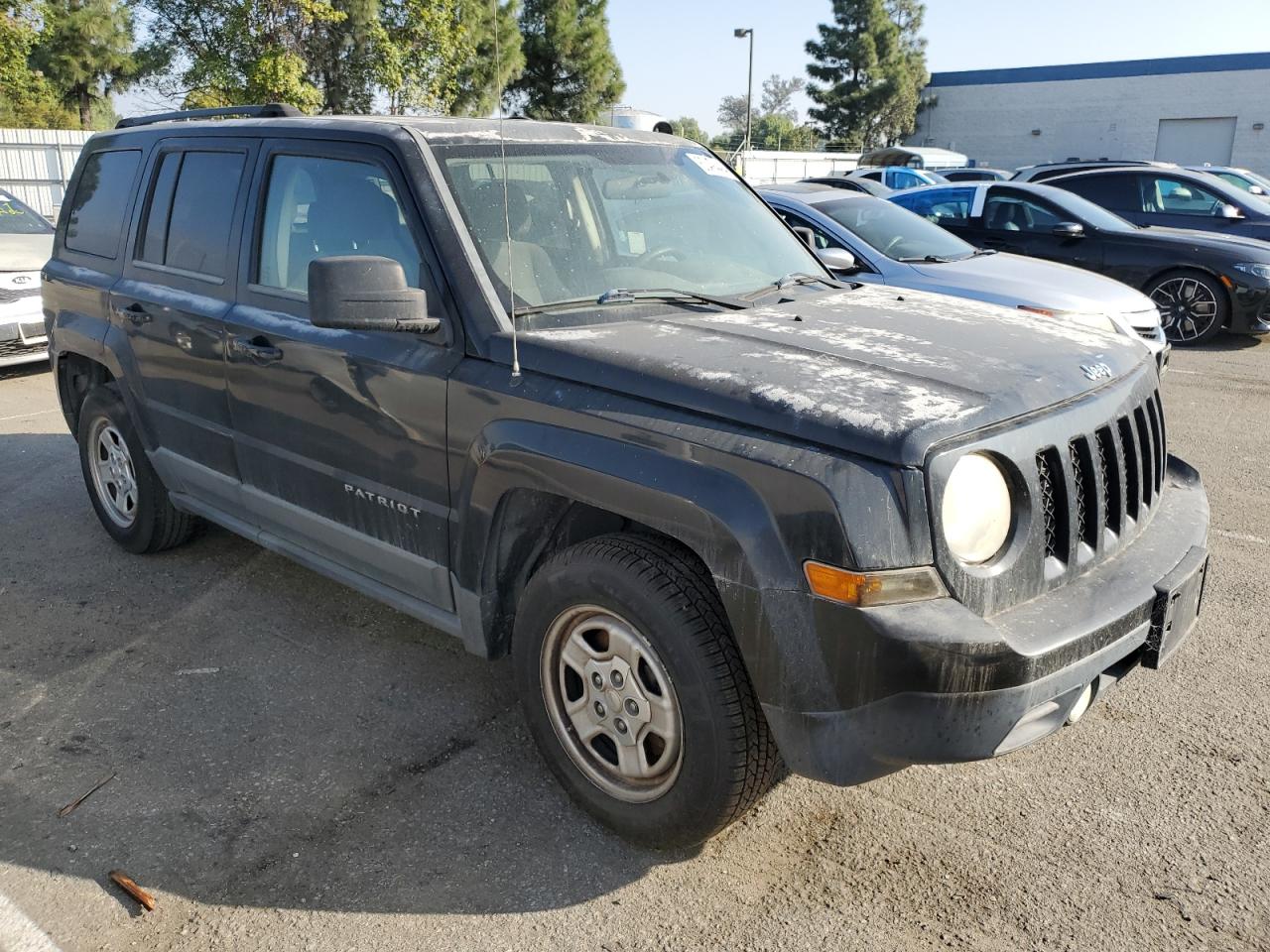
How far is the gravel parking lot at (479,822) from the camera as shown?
8.82 feet

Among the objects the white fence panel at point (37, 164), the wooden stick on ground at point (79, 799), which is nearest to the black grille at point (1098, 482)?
the wooden stick on ground at point (79, 799)

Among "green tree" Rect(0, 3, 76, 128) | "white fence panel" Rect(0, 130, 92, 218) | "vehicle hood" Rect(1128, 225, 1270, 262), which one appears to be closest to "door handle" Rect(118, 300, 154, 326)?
"vehicle hood" Rect(1128, 225, 1270, 262)

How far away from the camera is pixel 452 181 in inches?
130

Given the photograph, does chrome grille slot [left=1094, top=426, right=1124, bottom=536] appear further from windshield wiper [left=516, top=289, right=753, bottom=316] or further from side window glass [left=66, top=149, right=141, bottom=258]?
side window glass [left=66, top=149, right=141, bottom=258]

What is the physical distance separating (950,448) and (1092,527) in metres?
0.61

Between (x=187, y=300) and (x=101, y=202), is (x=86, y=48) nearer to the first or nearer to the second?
(x=101, y=202)

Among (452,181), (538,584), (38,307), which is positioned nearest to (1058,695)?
(538,584)

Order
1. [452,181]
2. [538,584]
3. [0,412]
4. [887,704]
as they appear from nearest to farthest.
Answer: [887,704] → [538,584] → [452,181] → [0,412]

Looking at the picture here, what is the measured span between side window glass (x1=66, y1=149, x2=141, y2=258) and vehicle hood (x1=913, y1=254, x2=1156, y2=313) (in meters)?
5.37

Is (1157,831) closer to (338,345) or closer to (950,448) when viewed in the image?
(950,448)

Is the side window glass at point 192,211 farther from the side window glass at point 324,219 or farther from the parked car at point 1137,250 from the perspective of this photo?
the parked car at point 1137,250

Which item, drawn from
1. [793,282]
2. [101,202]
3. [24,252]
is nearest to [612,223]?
[793,282]

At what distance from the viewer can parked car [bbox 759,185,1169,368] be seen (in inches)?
298

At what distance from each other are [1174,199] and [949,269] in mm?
6637
